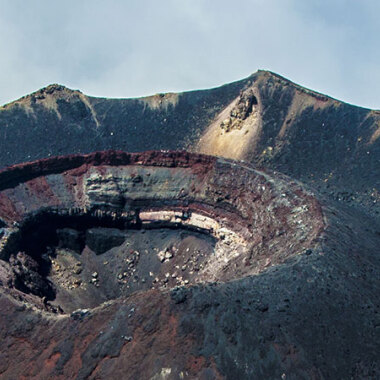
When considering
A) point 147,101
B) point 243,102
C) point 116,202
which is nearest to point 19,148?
point 147,101

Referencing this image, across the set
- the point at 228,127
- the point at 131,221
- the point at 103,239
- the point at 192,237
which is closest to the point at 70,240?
the point at 103,239

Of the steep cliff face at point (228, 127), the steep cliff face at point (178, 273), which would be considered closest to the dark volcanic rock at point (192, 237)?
the steep cliff face at point (178, 273)

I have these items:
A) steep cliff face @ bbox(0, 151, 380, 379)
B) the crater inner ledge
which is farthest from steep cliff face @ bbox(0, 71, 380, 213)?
steep cliff face @ bbox(0, 151, 380, 379)

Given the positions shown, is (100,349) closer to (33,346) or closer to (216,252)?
(33,346)

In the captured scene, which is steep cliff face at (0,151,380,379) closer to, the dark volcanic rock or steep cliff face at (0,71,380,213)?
the dark volcanic rock

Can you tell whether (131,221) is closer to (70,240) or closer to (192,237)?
(70,240)

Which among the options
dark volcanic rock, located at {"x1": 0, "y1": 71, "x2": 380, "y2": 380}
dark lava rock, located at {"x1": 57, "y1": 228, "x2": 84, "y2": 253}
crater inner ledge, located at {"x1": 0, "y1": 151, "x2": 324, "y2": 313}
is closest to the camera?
dark volcanic rock, located at {"x1": 0, "y1": 71, "x2": 380, "y2": 380}

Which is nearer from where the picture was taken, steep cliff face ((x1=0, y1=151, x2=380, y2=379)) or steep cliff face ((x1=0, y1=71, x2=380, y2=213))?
steep cliff face ((x1=0, y1=151, x2=380, y2=379))

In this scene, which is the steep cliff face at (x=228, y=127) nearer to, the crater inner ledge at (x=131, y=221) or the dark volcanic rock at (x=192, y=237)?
the dark volcanic rock at (x=192, y=237)

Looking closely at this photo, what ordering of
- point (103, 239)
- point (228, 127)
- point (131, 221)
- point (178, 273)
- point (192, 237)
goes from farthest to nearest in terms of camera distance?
point (228, 127)
point (131, 221)
point (103, 239)
point (192, 237)
point (178, 273)

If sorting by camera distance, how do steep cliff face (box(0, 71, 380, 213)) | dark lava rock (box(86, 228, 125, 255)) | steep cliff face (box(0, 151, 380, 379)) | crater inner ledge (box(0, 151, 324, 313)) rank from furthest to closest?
steep cliff face (box(0, 71, 380, 213))
dark lava rock (box(86, 228, 125, 255))
crater inner ledge (box(0, 151, 324, 313))
steep cliff face (box(0, 151, 380, 379))
